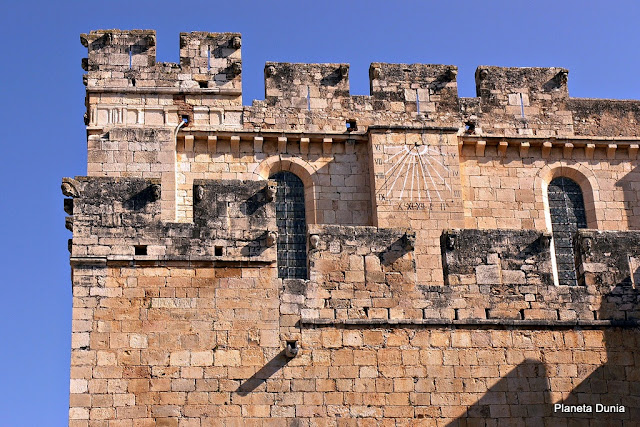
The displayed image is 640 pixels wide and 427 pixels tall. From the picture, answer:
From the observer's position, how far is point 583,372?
19047 millimetres

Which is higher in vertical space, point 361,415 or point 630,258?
point 630,258

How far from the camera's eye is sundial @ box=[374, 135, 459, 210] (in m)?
26.1

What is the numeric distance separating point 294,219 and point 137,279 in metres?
7.85

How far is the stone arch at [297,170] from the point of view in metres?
26.5

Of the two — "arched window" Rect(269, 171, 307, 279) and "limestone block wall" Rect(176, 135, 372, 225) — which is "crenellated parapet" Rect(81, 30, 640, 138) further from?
"arched window" Rect(269, 171, 307, 279)

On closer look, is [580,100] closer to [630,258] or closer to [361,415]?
[630,258]

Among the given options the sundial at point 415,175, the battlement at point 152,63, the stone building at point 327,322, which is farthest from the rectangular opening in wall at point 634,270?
the battlement at point 152,63

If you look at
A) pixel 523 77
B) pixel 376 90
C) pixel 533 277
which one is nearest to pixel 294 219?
pixel 376 90

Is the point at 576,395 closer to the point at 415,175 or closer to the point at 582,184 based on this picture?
the point at 415,175

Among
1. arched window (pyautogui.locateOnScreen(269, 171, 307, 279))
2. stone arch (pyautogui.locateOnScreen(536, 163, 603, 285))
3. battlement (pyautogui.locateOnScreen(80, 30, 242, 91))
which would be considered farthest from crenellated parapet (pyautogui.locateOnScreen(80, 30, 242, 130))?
stone arch (pyautogui.locateOnScreen(536, 163, 603, 285))

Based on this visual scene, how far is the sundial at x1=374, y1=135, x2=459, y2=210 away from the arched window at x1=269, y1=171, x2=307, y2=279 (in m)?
1.62

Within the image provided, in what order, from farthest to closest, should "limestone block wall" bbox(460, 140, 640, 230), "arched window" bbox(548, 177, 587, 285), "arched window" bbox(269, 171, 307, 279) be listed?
1. "limestone block wall" bbox(460, 140, 640, 230)
2. "arched window" bbox(548, 177, 587, 285)
3. "arched window" bbox(269, 171, 307, 279)

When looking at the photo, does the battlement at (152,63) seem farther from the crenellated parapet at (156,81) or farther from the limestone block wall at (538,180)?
the limestone block wall at (538,180)

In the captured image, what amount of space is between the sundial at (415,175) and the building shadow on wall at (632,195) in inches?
148
